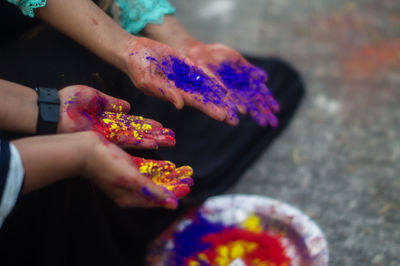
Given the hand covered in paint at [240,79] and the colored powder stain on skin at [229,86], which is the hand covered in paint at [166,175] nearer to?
the colored powder stain on skin at [229,86]

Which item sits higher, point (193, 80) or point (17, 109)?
point (193, 80)

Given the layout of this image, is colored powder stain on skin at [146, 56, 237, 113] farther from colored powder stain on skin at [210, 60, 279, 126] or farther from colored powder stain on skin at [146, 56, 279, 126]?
colored powder stain on skin at [210, 60, 279, 126]

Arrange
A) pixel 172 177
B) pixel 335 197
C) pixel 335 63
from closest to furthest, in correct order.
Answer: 1. pixel 172 177
2. pixel 335 197
3. pixel 335 63

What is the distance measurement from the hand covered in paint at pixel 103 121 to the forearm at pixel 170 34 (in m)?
0.49

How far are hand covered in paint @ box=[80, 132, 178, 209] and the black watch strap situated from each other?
0.12 m

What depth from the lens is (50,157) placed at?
2.69 feet

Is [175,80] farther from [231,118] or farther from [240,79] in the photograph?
[240,79]

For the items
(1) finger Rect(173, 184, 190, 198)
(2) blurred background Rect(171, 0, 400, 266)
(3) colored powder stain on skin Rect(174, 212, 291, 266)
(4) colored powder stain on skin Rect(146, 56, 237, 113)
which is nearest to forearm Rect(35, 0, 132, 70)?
(4) colored powder stain on skin Rect(146, 56, 237, 113)

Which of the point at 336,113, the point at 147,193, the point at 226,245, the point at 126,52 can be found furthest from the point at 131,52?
the point at 336,113

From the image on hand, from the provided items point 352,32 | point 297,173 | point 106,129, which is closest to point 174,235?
point 106,129

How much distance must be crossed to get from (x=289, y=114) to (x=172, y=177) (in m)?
1.05

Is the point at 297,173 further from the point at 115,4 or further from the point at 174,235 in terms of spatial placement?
the point at 115,4

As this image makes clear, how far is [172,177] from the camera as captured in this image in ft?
3.18

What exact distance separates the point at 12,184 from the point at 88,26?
2.08ft
